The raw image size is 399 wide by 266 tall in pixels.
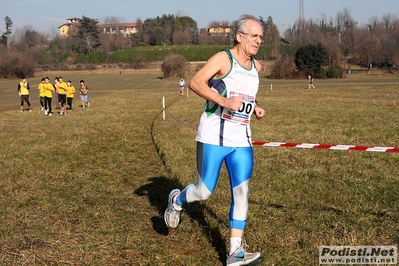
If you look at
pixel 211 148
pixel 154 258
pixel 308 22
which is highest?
pixel 308 22

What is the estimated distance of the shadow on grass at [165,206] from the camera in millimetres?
4691

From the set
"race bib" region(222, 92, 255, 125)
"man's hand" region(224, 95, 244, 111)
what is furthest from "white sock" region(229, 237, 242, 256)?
"man's hand" region(224, 95, 244, 111)

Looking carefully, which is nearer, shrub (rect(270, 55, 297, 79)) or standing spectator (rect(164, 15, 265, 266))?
standing spectator (rect(164, 15, 265, 266))

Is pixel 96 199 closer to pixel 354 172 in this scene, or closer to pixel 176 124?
pixel 354 172

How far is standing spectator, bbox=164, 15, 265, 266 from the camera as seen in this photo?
3.88m

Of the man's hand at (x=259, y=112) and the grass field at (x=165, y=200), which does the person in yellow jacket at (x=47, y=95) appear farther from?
the man's hand at (x=259, y=112)

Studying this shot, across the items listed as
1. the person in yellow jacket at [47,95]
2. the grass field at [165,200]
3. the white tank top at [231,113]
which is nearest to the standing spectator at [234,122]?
the white tank top at [231,113]

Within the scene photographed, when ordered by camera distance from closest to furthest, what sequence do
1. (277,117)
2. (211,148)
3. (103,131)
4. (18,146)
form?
(211,148), (18,146), (103,131), (277,117)

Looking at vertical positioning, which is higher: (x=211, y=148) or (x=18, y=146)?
(x=211, y=148)

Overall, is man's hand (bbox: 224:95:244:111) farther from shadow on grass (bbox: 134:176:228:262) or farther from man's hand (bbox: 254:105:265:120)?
shadow on grass (bbox: 134:176:228:262)

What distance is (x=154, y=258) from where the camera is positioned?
429 cm

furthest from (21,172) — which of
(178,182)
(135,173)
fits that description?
(178,182)

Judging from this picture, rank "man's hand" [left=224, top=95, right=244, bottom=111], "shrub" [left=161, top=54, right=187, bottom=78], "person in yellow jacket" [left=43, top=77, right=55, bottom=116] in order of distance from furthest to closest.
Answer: "shrub" [left=161, top=54, right=187, bottom=78]
"person in yellow jacket" [left=43, top=77, right=55, bottom=116]
"man's hand" [left=224, top=95, right=244, bottom=111]

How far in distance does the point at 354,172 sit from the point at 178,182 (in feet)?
10.6
